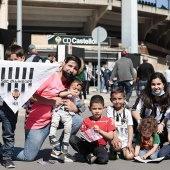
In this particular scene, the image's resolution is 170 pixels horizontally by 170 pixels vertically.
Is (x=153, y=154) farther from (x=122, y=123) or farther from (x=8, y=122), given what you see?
(x=8, y=122)

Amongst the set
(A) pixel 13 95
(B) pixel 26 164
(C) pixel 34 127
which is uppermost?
(A) pixel 13 95

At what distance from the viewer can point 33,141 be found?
20.1 feet

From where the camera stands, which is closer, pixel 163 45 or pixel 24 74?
pixel 24 74

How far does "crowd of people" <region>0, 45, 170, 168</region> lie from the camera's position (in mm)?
6016

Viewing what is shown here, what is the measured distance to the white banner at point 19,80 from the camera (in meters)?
5.72

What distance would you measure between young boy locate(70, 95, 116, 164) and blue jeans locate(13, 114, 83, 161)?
0.12 m

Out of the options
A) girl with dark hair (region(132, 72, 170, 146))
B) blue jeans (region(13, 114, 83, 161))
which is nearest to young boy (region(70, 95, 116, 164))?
blue jeans (region(13, 114, 83, 161))

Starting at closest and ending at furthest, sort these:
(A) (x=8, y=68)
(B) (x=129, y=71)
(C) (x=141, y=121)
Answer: (A) (x=8, y=68), (C) (x=141, y=121), (B) (x=129, y=71)

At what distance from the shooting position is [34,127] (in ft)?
20.0

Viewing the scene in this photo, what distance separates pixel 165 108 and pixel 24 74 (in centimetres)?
222

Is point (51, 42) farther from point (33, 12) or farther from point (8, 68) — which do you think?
point (8, 68)

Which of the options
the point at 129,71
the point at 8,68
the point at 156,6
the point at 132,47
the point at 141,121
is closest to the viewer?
the point at 8,68

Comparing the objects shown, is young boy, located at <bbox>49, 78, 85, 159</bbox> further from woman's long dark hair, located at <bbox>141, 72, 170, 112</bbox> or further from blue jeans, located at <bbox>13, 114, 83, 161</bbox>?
woman's long dark hair, located at <bbox>141, 72, 170, 112</bbox>

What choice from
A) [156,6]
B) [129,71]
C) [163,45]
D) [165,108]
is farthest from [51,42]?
[165,108]
